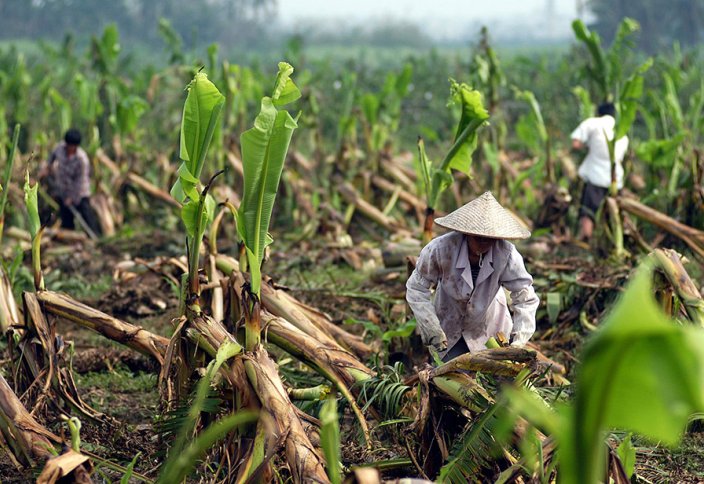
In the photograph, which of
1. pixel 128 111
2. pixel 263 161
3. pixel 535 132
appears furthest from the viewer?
pixel 128 111

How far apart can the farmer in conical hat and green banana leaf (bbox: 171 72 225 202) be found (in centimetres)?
99

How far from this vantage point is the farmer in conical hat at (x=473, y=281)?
380 cm

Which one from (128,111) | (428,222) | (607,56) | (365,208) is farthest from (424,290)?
(128,111)

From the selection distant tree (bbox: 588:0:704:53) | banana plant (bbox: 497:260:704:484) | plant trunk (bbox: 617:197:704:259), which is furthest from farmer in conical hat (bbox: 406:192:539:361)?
distant tree (bbox: 588:0:704:53)

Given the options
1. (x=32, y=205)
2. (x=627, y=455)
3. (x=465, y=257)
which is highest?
(x=32, y=205)

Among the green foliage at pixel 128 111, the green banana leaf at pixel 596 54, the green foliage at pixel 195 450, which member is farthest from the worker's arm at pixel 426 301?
the green foliage at pixel 128 111

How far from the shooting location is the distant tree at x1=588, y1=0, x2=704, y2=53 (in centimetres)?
3338

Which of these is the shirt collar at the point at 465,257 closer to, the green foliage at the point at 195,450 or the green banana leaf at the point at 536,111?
the green foliage at the point at 195,450

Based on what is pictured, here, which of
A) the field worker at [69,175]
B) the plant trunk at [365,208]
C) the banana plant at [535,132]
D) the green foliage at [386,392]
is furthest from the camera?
the field worker at [69,175]

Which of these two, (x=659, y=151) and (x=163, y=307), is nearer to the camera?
(x=163, y=307)

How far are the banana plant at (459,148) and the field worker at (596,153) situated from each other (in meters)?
2.91

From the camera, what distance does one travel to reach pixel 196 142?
3506 mm

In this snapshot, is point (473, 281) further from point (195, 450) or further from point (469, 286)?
point (195, 450)

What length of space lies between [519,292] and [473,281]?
0.63 ft
